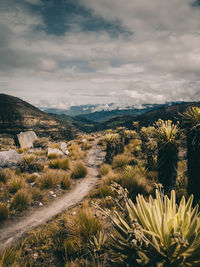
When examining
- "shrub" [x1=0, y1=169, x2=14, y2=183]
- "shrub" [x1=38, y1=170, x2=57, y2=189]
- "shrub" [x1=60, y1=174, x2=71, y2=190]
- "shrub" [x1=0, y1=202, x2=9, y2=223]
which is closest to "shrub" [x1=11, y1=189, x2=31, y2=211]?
"shrub" [x1=0, y1=202, x2=9, y2=223]

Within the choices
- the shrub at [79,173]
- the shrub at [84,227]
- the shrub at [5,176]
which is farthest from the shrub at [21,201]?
the shrub at [79,173]

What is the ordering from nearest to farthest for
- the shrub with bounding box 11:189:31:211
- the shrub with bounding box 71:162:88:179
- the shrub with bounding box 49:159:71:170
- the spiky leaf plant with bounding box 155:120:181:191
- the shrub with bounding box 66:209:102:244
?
the shrub with bounding box 66:209:102:244
the spiky leaf plant with bounding box 155:120:181:191
the shrub with bounding box 11:189:31:211
the shrub with bounding box 71:162:88:179
the shrub with bounding box 49:159:71:170

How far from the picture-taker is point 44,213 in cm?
572

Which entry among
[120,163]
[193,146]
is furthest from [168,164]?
[120,163]

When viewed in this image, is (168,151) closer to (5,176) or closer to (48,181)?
(48,181)

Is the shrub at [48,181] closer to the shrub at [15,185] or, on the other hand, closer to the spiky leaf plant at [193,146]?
the shrub at [15,185]

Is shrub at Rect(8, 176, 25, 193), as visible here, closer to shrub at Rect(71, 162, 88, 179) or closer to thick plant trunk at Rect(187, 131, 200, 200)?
shrub at Rect(71, 162, 88, 179)

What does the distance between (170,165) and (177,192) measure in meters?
1.45

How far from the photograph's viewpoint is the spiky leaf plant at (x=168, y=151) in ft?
16.5

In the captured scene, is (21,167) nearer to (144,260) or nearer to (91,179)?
(91,179)

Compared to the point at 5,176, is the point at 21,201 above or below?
below

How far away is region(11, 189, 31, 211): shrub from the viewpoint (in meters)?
5.74

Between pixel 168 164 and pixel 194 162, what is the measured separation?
0.88m

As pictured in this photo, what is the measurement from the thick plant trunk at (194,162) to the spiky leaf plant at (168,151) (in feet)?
1.43
